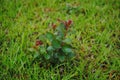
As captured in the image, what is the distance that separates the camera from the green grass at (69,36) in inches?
88.7

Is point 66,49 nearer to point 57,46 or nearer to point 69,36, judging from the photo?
point 57,46

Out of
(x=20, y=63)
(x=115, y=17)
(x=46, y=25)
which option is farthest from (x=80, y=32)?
(x=20, y=63)

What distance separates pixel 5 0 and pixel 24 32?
95 cm

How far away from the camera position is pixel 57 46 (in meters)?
2.13

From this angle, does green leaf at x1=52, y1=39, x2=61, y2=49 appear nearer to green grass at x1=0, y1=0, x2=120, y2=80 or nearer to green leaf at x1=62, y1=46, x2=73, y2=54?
green leaf at x1=62, y1=46, x2=73, y2=54

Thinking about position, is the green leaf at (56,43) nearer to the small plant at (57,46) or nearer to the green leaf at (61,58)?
the small plant at (57,46)

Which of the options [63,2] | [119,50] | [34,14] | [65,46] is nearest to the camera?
[65,46]

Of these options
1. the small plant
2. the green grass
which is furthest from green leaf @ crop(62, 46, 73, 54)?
the green grass

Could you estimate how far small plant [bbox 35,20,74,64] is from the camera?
215 centimetres

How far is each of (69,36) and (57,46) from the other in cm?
64

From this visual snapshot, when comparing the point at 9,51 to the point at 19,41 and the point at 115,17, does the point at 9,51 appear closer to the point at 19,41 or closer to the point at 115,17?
the point at 19,41

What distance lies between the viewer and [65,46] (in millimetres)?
2193

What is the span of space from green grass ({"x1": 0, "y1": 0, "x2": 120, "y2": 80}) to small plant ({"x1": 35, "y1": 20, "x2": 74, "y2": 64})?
112 millimetres

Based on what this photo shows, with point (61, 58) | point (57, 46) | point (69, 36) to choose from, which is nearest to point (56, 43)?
point (57, 46)
